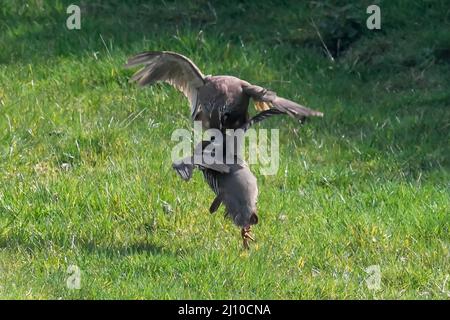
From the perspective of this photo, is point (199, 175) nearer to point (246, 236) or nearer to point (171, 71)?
point (171, 71)

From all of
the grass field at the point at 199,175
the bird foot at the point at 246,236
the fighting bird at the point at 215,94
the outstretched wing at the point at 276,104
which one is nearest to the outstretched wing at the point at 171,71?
the fighting bird at the point at 215,94

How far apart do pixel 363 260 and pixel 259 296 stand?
2.73ft

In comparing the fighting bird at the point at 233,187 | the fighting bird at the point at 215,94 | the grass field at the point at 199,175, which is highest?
the fighting bird at the point at 215,94

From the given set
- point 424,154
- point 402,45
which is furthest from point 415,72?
point 424,154

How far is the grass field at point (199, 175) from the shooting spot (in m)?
6.92

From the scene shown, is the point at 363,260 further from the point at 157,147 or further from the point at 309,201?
the point at 157,147

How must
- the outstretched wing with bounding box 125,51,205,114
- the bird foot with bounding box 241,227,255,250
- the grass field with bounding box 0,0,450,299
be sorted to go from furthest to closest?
the outstretched wing with bounding box 125,51,205,114 < the bird foot with bounding box 241,227,255,250 < the grass field with bounding box 0,0,450,299

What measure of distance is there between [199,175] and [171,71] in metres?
0.88

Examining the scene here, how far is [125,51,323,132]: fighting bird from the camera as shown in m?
7.12

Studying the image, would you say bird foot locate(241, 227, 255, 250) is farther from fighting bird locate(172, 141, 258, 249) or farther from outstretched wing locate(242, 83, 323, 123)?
outstretched wing locate(242, 83, 323, 123)

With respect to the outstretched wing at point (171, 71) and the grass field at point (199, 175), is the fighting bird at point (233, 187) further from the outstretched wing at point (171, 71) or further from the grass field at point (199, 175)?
the outstretched wing at point (171, 71)

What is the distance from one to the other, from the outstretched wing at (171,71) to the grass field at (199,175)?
27.6 inches

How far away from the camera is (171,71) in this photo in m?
7.81

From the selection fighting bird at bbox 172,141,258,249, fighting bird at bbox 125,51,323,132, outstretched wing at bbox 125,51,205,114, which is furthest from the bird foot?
outstretched wing at bbox 125,51,205,114
